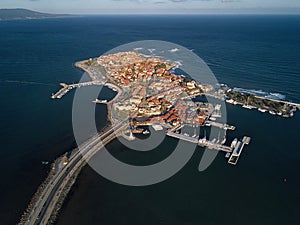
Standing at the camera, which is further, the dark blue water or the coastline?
the dark blue water

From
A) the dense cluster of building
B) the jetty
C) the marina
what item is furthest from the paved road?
the jetty

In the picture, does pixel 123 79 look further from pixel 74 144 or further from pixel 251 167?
pixel 251 167

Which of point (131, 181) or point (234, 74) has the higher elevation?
point (234, 74)

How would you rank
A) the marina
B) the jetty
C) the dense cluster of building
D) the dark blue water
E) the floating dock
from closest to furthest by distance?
1. the dark blue water
2. the floating dock
3. the marina
4. the dense cluster of building
5. the jetty

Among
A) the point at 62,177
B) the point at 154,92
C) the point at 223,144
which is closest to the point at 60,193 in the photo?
the point at 62,177

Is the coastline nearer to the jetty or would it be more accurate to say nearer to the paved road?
the paved road

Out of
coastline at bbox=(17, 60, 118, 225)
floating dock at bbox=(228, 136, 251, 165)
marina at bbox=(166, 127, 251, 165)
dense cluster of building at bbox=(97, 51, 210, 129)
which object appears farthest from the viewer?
dense cluster of building at bbox=(97, 51, 210, 129)

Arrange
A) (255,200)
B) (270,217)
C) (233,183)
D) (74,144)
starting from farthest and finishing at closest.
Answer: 1. (74,144)
2. (233,183)
3. (255,200)
4. (270,217)

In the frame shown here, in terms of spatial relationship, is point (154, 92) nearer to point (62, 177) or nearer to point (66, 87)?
point (66, 87)

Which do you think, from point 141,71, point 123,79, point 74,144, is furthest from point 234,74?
point 74,144

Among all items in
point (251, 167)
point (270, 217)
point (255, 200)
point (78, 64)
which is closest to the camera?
point (270, 217)

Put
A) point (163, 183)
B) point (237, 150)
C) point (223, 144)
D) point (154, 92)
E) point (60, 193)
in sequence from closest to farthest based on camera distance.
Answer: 1. point (60, 193)
2. point (163, 183)
3. point (237, 150)
4. point (223, 144)
5. point (154, 92)
